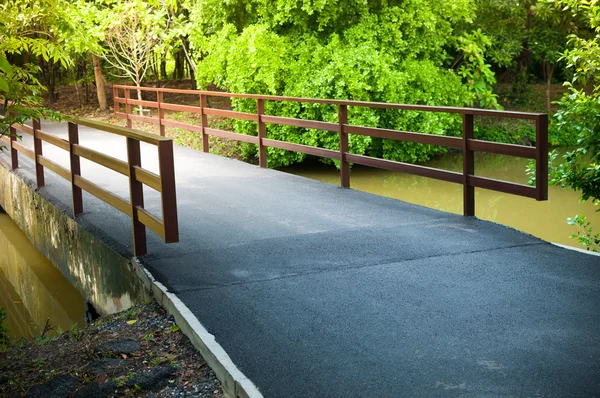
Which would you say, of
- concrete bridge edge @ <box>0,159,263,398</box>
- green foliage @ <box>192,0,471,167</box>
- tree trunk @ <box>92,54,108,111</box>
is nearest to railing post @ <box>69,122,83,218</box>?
concrete bridge edge @ <box>0,159,263,398</box>

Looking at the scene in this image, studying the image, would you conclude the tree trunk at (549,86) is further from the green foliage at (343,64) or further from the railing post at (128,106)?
the railing post at (128,106)

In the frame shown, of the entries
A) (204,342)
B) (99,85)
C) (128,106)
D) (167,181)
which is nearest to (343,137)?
(167,181)

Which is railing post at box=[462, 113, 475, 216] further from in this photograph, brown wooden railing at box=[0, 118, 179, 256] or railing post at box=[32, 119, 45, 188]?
railing post at box=[32, 119, 45, 188]

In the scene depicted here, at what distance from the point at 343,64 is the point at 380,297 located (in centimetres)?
1175

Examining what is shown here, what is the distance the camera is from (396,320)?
5133mm

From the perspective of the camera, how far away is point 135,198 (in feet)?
22.7

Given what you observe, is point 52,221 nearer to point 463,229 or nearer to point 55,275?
point 55,275

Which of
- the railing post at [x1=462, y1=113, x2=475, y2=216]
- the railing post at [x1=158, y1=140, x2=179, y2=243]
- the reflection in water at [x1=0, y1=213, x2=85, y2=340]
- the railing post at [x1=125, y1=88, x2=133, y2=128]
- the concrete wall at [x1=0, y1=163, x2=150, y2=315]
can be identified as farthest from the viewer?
the railing post at [x1=125, y1=88, x2=133, y2=128]

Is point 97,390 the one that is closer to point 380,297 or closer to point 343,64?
point 380,297

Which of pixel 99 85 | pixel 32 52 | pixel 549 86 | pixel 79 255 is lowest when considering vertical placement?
pixel 79 255

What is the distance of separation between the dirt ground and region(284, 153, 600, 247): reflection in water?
8322 millimetres

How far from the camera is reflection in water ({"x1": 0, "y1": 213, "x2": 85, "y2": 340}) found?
32.0 ft

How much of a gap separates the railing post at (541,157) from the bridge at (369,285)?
2 centimetres

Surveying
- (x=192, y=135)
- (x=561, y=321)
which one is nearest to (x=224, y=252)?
(x=561, y=321)
